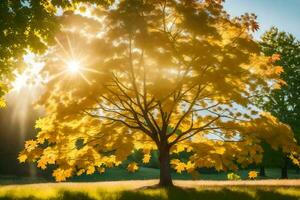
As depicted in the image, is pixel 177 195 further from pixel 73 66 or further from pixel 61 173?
pixel 73 66

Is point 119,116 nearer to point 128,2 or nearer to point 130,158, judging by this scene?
point 128,2

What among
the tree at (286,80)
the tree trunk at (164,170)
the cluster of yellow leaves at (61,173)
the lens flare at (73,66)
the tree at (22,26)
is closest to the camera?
the tree at (22,26)

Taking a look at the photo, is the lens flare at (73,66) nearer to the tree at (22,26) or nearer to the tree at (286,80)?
the tree at (22,26)

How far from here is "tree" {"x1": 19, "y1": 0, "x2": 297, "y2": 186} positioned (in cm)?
1847

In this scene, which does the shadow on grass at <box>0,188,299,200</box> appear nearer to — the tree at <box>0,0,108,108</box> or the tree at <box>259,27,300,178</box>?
the tree at <box>0,0,108,108</box>

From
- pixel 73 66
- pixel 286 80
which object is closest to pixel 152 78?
pixel 73 66

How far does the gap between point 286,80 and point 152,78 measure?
30623 mm

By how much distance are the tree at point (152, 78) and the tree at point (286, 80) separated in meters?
24.4

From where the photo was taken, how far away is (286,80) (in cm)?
4581

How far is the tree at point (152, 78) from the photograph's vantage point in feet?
60.6

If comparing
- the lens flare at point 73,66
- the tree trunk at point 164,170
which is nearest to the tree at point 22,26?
the lens flare at point 73,66

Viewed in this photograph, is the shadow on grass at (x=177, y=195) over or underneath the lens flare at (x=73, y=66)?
underneath

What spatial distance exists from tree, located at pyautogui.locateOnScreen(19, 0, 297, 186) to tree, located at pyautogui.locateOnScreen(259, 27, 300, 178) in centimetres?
2440

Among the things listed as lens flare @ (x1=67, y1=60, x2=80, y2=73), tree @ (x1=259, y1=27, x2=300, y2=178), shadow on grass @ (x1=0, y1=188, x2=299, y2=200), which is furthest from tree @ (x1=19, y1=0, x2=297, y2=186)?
tree @ (x1=259, y1=27, x2=300, y2=178)
